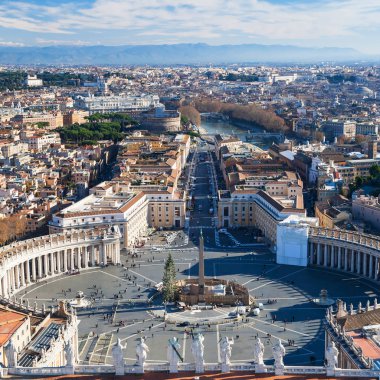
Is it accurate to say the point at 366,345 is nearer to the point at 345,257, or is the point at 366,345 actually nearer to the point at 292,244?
the point at 345,257

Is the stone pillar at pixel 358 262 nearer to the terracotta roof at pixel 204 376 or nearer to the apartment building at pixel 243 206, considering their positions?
the apartment building at pixel 243 206

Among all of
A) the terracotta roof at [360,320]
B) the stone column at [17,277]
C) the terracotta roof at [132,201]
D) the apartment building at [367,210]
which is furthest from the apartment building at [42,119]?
the terracotta roof at [360,320]

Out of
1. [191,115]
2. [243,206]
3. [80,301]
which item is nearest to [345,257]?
[243,206]

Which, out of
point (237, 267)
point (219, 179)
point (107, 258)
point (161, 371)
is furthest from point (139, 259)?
point (219, 179)

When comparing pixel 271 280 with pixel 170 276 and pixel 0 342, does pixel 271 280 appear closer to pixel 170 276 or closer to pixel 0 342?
pixel 170 276

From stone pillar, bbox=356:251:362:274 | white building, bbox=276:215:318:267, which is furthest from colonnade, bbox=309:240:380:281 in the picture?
white building, bbox=276:215:318:267
